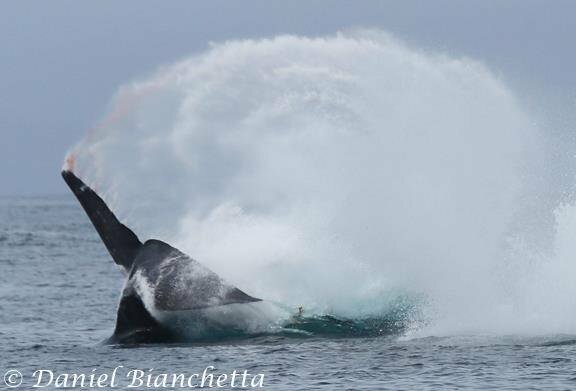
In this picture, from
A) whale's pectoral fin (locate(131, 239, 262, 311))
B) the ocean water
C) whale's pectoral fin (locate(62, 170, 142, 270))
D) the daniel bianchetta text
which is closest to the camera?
the ocean water

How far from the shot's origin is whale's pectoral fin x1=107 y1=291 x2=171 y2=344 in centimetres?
3319

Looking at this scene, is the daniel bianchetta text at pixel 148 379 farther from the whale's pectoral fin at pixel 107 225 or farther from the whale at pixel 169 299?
the whale's pectoral fin at pixel 107 225

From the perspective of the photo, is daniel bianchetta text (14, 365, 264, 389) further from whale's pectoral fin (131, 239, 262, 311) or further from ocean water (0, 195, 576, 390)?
whale's pectoral fin (131, 239, 262, 311)

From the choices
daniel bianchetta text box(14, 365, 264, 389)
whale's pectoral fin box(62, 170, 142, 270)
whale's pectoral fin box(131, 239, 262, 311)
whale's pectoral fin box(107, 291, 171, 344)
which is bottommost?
daniel bianchetta text box(14, 365, 264, 389)

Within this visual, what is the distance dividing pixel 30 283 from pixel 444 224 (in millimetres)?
28288

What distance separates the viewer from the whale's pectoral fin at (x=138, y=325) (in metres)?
33.2

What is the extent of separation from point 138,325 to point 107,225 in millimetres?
3445

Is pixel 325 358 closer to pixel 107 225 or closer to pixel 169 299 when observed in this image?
pixel 169 299

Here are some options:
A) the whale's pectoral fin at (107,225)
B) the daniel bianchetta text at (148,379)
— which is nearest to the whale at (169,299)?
the whale's pectoral fin at (107,225)

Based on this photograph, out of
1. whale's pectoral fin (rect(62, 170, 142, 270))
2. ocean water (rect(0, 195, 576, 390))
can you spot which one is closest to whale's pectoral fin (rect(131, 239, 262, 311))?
whale's pectoral fin (rect(62, 170, 142, 270))

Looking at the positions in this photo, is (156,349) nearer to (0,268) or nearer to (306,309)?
(306,309)

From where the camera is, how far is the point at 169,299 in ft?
108

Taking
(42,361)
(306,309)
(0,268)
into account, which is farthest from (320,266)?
(0,268)

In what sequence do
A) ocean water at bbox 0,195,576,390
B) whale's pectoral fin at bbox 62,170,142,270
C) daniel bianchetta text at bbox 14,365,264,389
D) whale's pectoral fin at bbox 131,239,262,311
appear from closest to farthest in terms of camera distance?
1. ocean water at bbox 0,195,576,390
2. daniel bianchetta text at bbox 14,365,264,389
3. whale's pectoral fin at bbox 131,239,262,311
4. whale's pectoral fin at bbox 62,170,142,270
